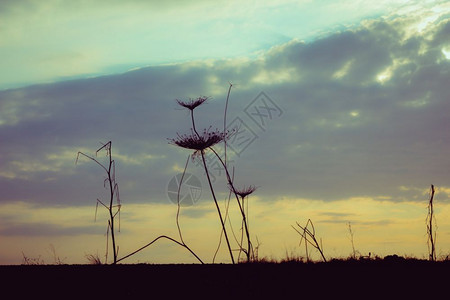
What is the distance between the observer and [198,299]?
5453 mm

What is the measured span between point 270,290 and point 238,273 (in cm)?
125

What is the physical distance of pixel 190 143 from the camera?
848cm

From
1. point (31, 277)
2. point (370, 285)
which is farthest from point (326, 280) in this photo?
point (31, 277)

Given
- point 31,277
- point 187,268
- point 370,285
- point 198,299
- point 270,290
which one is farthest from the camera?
point 187,268

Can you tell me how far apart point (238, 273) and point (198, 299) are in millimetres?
1704

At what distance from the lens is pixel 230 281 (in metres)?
6.39

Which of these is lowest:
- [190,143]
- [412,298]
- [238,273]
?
[412,298]

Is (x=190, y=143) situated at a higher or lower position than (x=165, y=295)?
higher

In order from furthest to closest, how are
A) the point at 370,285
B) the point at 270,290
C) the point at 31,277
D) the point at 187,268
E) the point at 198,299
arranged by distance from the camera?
the point at 187,268 → the point at 31,277 → the point at 370,285 → the point at 270,290 → the point at 198,299

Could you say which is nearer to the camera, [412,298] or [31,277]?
[412,298]

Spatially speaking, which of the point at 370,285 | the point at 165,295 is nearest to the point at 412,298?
the point at 370,285

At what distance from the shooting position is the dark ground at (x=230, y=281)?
19.0 ft

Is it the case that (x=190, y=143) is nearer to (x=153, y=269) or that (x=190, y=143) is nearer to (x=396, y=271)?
(x=153, y=269)

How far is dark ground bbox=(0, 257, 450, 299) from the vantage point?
227 inches
